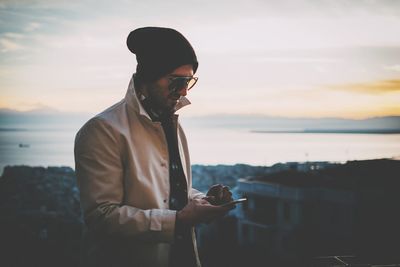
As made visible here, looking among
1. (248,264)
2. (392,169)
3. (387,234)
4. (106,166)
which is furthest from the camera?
(248,264)

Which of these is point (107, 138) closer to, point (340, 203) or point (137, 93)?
point (137, 93)

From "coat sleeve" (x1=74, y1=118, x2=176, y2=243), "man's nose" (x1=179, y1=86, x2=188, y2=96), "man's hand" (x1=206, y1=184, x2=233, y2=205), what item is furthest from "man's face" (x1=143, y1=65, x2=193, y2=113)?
"man's hand" (x1=206, y1=184, x2=233, y2=205)

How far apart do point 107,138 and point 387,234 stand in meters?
15.2

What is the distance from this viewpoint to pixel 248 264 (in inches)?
770

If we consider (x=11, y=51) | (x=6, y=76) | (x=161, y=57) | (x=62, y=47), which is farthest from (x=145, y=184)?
(x=6, y=76)

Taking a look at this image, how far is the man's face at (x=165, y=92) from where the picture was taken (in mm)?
1432

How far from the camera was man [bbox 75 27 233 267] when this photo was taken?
1306 mm

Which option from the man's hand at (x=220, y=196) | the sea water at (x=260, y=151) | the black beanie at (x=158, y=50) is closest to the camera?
the black beanie at (x=158, y=50)

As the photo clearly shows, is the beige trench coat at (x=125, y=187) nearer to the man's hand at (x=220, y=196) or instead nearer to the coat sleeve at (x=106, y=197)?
the coat sleeve at (x=106, y=197)

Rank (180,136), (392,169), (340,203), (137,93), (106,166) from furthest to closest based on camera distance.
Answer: (392,169), (340,203), (180,136), (137,93), (106,166)

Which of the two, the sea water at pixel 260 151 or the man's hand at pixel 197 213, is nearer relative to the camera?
the man's hand at pixel 197 213

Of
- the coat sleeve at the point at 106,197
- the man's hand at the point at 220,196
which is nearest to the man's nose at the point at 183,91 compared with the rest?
the coat sleeve at the point at 106,197

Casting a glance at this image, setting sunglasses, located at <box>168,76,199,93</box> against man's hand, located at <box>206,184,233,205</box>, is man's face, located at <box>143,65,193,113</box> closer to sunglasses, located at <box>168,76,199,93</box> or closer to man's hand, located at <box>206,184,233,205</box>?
sunglasses, located at <box>168,76,199,93</box>

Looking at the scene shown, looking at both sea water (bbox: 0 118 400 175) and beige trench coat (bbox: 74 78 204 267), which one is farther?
sea water (bbox: 0 118 400 175)
